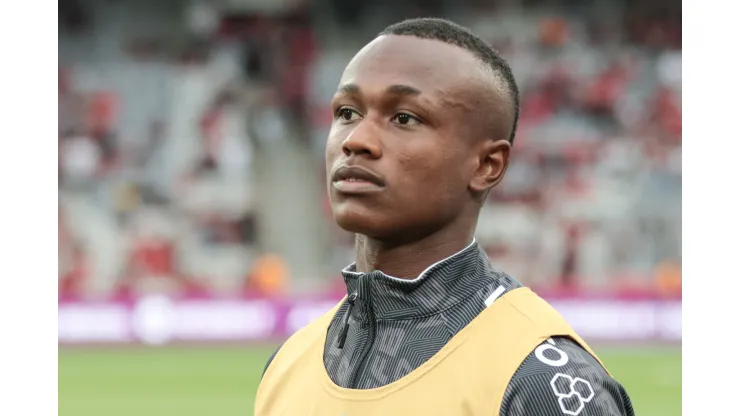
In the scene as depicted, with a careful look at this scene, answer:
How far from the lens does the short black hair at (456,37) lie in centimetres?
239

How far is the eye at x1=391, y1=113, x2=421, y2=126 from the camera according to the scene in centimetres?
232

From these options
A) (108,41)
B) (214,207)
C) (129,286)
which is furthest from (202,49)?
(129,286)

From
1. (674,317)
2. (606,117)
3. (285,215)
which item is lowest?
(674,317)

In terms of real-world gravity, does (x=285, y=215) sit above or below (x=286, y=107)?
below

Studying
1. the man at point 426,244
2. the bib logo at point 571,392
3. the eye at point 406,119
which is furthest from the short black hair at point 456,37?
the bib logo at point 571,392

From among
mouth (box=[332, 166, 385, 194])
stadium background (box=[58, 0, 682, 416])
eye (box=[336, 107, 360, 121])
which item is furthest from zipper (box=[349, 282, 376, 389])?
stadium background (box=[58, 0, 682, 416])

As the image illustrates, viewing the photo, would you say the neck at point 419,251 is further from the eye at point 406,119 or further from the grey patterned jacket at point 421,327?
the eye at point 406,119

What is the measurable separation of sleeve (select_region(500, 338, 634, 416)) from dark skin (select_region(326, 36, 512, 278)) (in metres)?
0.38

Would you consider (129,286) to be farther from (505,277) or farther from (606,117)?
(505,277)

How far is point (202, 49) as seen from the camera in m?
19.9

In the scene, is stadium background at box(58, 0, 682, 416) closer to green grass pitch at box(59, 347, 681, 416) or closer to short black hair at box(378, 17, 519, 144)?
green grass pitch at box(59, 347, 681, 416)

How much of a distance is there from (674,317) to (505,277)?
528 inches

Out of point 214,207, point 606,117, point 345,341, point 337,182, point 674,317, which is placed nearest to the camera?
point 337,182

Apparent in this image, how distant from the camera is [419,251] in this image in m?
2.42
